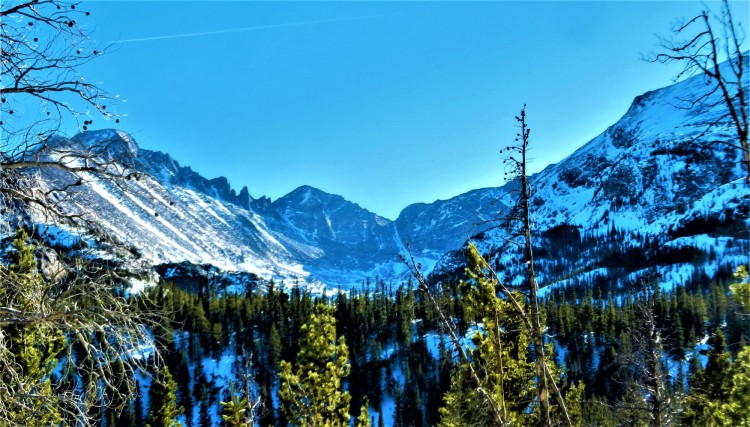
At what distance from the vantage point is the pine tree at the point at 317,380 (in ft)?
56.6

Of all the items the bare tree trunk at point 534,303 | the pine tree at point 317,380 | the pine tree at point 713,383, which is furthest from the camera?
the pine tree at point 713,383

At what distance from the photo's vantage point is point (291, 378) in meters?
17.2

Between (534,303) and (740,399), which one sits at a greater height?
(534,303)

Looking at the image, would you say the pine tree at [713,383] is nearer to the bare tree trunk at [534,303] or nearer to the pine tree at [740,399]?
the pine tree at [740,399]

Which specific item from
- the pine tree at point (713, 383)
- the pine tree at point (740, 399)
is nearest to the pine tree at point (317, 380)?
the pine tree at point (740, 399)

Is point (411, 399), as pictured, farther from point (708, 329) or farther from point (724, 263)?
point (724, 263)

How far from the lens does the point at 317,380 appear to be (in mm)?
17859

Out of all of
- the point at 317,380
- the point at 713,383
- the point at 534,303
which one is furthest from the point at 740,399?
the point at 713,383

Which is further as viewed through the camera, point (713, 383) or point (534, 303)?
point (713, 383)

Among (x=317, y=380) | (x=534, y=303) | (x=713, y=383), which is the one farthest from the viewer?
(x=713, y=383)

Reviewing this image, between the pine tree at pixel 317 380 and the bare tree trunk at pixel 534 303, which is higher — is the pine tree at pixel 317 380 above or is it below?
below

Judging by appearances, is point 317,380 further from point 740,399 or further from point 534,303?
point 740,399

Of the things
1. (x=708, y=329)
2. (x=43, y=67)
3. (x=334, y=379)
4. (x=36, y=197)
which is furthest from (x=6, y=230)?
(x=708, y=329)

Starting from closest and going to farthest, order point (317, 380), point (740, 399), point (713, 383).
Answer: point (740, 399) → point (317, 380) → point (713, 383)
